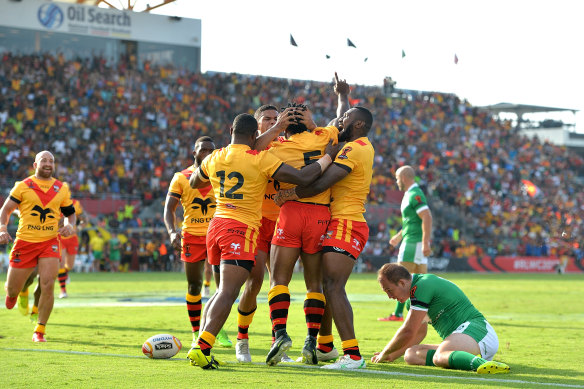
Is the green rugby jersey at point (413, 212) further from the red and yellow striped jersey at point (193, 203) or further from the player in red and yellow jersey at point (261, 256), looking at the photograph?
the player in red and yellow jersey at point (261, 256)

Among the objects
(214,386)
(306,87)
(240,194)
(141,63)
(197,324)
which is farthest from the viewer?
(306,87)

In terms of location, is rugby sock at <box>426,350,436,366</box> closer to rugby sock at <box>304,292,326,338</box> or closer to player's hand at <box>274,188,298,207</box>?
rugby sock at <box>304,292,326,338</box>

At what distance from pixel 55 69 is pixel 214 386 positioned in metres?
33.4

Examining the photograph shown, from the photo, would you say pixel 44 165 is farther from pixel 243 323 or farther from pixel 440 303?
pixel 440 303

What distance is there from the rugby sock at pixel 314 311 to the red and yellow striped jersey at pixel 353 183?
0.86 m

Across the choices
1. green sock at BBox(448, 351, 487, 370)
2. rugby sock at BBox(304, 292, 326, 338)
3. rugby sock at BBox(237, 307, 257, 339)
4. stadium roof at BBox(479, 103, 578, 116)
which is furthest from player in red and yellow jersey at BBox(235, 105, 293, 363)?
stadium roof at BBox(479, 103, 578, 116)

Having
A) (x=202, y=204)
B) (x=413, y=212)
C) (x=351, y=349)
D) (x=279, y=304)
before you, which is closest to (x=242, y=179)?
(x=279, y=304)

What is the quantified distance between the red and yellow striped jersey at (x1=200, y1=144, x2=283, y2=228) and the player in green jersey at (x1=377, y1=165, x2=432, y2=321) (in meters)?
6.02

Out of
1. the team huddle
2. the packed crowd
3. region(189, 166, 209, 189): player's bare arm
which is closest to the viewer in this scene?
the team huddle

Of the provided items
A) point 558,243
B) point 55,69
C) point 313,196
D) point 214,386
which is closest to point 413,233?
point 313,196

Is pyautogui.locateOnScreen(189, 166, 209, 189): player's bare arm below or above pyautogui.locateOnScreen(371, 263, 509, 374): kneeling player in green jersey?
above

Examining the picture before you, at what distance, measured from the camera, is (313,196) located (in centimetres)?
838

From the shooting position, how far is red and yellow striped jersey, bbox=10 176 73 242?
11.3 m

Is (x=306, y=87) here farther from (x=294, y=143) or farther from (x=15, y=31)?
(x=294, y=143)
